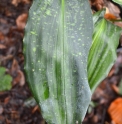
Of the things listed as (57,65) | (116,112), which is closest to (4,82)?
(57,65)

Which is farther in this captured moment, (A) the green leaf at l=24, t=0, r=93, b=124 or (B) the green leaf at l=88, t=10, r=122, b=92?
(B) the green leaf at l=88, t=10, r=122, b=92

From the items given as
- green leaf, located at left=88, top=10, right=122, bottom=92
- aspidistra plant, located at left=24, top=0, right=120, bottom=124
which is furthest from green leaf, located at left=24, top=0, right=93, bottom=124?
green leaf, located at left=88, top=10, right=122, bottom=92

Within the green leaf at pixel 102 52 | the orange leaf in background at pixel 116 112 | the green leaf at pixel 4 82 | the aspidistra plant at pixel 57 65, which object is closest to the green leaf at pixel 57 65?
the aspidistra plant at pixel 57 65

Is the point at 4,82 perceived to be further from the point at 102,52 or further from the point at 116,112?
the point at 116,112

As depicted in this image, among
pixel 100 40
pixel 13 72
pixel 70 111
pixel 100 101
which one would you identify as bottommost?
pixel 100 101

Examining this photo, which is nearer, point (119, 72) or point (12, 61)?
Result: point (12, 61)

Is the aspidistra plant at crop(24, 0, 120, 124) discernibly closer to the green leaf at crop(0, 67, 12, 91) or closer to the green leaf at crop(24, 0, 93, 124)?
the green leaf at crop(24, 0, 93, 124)

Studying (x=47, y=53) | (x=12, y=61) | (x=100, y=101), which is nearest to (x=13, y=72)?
(x=12, y=61)

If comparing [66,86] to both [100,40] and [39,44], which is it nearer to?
[39,44]

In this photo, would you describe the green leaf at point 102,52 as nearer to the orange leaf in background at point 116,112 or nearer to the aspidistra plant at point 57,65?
the aspidistra plant at point 57,65
